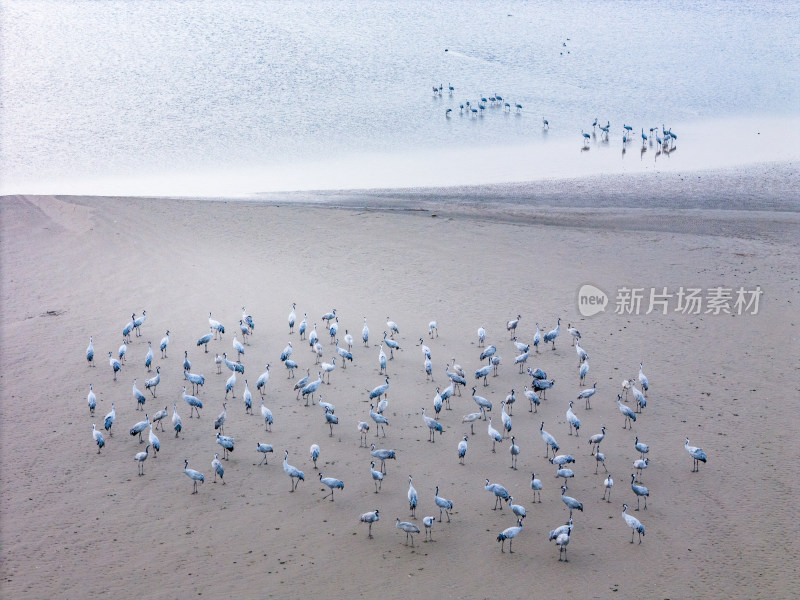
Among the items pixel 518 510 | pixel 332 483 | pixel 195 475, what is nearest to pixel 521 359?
pixel 518 510

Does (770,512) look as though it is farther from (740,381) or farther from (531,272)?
(531,272)

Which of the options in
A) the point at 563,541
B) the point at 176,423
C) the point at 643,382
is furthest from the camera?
the point at 643,382

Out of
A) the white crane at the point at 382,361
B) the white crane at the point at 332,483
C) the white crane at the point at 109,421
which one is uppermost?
the white crane at the point at 382,361

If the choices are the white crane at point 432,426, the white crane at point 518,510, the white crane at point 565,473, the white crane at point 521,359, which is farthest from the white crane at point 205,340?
the white crane at point 565,473

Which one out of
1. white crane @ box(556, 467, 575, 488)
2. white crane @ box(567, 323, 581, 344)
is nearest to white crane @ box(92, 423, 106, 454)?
white crane @ box(556, 467, 575, 488)

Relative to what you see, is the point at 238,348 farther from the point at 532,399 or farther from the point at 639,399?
the point at 639,399

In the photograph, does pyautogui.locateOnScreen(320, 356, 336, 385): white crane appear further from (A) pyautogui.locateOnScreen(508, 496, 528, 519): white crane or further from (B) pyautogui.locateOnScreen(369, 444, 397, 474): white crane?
(A) pyautogui.locateOnScreen(508, 496, 528, 519): white crane

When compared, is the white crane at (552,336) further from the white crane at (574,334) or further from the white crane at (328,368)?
the white crane at (328,368)
